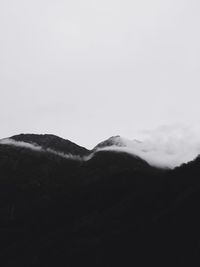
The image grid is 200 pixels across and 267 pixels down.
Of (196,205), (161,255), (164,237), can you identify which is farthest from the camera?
(196,205)

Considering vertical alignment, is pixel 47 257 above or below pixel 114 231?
below

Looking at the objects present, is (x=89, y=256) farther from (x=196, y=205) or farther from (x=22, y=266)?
(x=196, y=205)

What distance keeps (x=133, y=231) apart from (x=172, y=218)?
2237 centimetres

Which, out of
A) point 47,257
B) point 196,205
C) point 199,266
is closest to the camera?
point 199,266

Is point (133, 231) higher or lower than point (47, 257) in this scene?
higher

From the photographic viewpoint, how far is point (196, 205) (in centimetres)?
16500

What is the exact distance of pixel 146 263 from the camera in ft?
467

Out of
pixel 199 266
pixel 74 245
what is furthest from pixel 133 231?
pixel 199 266

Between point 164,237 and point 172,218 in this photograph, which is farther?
point 172,218

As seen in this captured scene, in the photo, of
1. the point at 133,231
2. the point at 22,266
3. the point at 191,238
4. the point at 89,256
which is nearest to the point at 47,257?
the point at 22,266

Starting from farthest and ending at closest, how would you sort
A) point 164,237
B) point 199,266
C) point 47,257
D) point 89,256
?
point 47,257
point 89,256
point 164,237
point 199,266

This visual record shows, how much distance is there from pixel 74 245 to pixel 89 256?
985 inches

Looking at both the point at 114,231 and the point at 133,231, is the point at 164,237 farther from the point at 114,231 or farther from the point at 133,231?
the point at 114,231

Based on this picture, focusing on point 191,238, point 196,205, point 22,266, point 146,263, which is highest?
point 196,205
